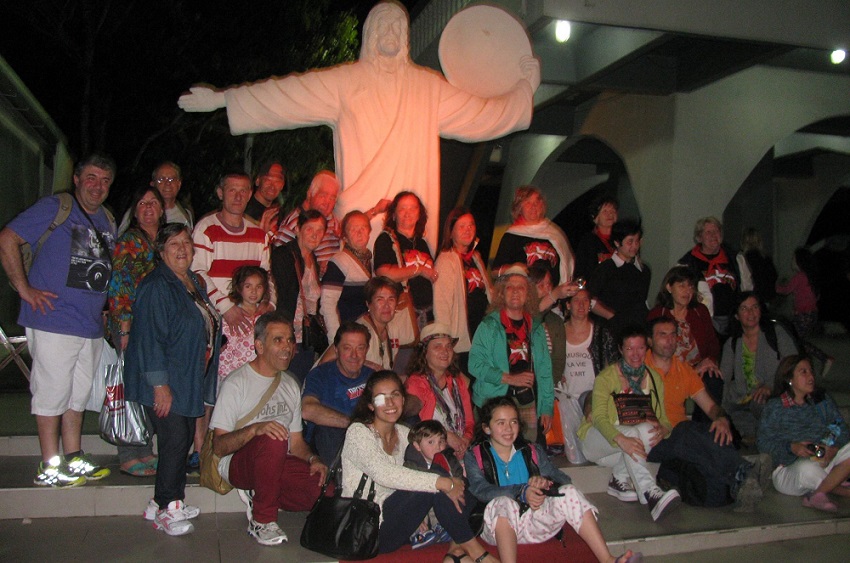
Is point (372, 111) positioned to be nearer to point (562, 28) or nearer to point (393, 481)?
point (562, 28)

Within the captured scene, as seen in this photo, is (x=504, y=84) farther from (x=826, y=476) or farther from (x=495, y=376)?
(x=826, y=476)

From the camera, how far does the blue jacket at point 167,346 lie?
404 cm

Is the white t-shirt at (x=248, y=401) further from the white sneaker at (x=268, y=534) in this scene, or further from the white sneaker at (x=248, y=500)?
the white sneaker at (x=268, y=534)

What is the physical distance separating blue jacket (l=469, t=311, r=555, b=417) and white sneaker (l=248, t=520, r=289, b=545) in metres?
1.56

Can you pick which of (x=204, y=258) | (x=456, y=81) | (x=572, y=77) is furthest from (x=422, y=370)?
(x=572, y=77)

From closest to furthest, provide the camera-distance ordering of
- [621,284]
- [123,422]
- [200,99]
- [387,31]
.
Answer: [123,422], [200,99], [387,31], [621,284]

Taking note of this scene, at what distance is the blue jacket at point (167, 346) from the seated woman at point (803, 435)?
3.87 m

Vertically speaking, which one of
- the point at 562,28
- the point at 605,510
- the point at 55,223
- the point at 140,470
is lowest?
the point at 605,510

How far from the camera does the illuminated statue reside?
5.57 meters

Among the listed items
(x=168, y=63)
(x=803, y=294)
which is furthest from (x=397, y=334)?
Answer: (x=168, y=63)

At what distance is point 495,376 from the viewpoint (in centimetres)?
500

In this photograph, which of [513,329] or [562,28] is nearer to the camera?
[513,329]

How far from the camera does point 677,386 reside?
215 inches

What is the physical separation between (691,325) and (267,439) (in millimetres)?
3552
